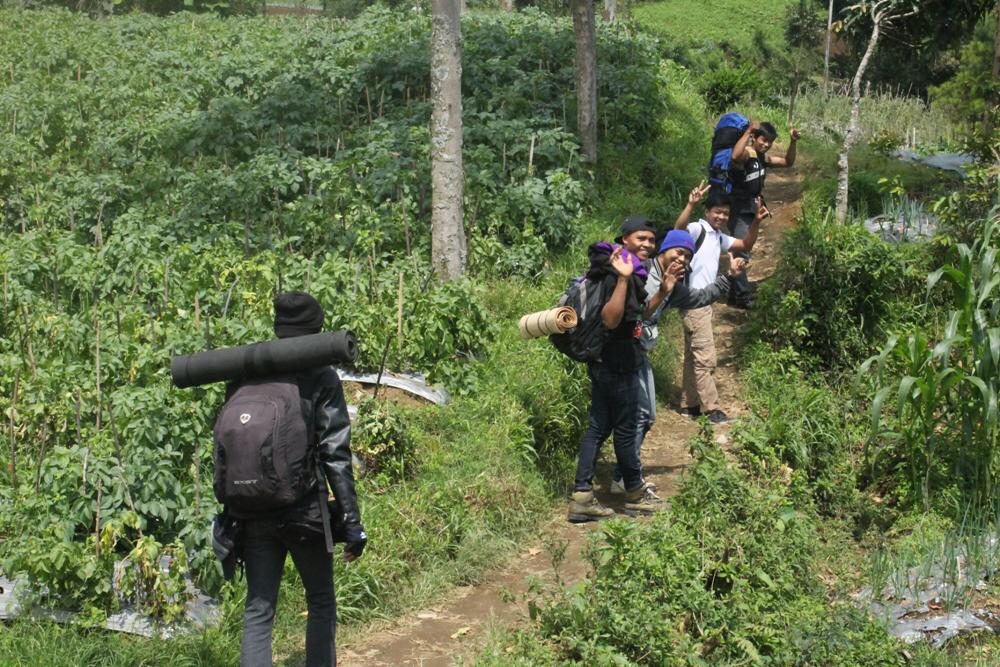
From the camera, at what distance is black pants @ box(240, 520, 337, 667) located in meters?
4.66

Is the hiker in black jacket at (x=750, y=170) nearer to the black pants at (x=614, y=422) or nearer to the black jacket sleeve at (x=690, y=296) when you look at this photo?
the black jacket sleeve at (x=690, y=296)

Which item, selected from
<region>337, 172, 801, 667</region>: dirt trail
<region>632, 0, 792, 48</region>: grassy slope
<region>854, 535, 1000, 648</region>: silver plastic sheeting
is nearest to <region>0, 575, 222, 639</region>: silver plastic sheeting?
<region>337, 172, 801, 667</region>: dirt trail

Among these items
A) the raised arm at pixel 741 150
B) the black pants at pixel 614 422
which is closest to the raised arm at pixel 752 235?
the raised arm at pixel 741 150

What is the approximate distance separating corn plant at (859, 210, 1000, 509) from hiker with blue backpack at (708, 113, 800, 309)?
2814mm

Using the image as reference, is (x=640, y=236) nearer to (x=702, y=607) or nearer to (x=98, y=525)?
(x=702, y=607)

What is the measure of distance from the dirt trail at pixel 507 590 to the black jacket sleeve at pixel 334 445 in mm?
1294

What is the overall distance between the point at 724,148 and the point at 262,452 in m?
6.70

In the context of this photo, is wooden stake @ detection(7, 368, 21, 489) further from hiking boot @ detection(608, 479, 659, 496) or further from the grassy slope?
the grassy slope

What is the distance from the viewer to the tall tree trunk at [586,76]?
1242cm

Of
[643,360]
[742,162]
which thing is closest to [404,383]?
[643,360]

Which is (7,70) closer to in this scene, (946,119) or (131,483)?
(131,483)

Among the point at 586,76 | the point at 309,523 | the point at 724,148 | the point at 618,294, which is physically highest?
the point at 586,76

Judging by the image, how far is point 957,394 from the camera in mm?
7000

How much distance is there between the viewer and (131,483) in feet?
19.0
